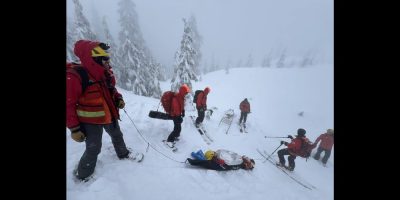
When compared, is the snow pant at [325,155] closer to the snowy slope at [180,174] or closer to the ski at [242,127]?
the snowy slope at [180,174]

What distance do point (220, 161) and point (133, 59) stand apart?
2094 centimetres

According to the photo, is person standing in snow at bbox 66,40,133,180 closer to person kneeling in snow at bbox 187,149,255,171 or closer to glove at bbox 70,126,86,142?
glove at bbox 70,126,86,142

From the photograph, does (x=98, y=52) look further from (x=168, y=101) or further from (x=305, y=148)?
(x=305, y=148)

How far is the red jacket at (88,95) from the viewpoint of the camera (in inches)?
144

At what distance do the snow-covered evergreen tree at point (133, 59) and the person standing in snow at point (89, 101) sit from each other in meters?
20.7

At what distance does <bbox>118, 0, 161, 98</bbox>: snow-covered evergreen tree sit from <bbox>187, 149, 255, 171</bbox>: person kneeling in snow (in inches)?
765

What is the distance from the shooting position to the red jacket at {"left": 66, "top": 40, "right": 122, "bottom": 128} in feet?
12.0

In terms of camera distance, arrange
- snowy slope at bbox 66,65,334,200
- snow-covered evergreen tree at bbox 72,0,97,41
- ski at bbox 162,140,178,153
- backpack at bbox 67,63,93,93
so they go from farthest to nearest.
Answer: snow-covered evergreen tree at bbox 72,0,97,41 < ski at bbox 162,140,178,153 < snowy slope at bbox 66,65,334,200 < backpack at bbox 67,63,93,93

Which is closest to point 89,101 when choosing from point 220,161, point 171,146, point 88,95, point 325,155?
point 88,95

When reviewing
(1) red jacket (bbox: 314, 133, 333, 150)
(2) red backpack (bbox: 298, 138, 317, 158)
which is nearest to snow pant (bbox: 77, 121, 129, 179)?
(2) red backpack (bbox: 298, 138, 317, 158)

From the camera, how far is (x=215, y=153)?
6.77 meters

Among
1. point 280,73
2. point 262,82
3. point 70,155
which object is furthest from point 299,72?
point 70,155
